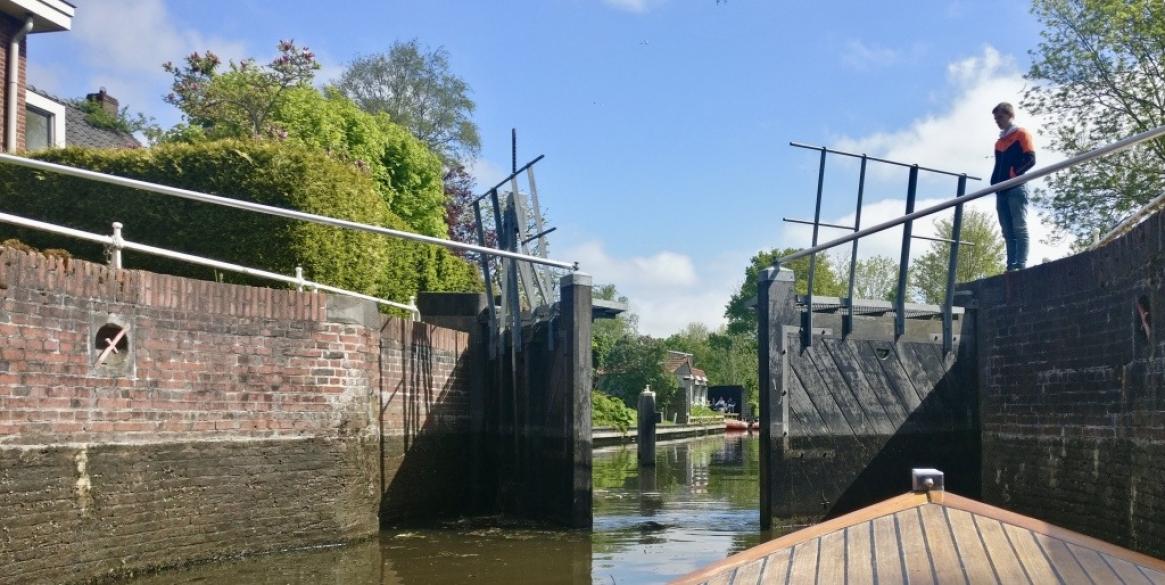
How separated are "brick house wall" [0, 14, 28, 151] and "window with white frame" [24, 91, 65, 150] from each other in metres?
1.75

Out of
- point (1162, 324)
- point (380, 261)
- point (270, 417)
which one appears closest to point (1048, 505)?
point (1162, 324)

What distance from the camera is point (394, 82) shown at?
3847cm

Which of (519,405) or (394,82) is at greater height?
(394,82)

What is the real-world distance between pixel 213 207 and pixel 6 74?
636 cm

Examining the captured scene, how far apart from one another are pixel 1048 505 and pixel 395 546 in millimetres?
5676

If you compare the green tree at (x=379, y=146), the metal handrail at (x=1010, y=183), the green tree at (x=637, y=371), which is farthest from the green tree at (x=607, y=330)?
the metal handrail at (x=1010, y=183)

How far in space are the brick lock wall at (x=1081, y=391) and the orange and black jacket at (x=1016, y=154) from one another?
986mm

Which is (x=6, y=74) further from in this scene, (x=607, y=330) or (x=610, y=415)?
(x=607, y=330)

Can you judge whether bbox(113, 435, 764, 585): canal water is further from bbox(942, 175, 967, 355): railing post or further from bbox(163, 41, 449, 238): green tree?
bbox(163, 41, 449, 238): green tree

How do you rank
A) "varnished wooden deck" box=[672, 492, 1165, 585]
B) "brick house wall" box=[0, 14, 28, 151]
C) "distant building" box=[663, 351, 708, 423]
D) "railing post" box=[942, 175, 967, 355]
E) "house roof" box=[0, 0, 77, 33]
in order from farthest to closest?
"distant building" box=[663, 351, 708, 423] < "brick house wall" box=[0, 14, 28, 151] < "house roof" box=[0, 0, 77, 33] < "railing post" box=[942, 175, 967, 355] < "varnished wooden deck" box=[672, 492, 1165, 585]

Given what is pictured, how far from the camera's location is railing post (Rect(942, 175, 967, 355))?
35.0 feet

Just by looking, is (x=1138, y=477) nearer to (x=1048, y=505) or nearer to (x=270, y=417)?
(x=1048, y=505)

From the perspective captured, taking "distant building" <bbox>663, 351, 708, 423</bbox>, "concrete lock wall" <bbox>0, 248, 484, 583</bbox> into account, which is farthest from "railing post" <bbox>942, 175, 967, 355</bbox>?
"distant building" <bbox>663, 351, 708, 423</bbox>

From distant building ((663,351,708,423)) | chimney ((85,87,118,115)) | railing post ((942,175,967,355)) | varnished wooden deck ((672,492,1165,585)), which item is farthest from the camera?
distant building ((663,351,708,423))
